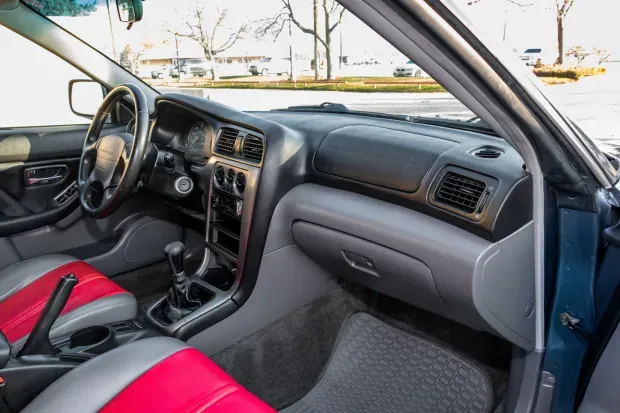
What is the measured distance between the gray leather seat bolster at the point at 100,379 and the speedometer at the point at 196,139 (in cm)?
105

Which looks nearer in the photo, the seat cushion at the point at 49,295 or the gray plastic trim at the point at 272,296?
the seat cushion at the point at 49,295

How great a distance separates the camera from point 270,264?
2.17m

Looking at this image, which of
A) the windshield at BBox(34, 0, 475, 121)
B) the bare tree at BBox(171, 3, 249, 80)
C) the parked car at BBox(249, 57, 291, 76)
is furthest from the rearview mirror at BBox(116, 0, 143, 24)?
the bare tree at BBox(171, 3, 249, 80)

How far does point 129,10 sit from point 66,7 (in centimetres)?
62

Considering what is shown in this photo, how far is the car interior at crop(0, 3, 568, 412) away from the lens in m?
1.52

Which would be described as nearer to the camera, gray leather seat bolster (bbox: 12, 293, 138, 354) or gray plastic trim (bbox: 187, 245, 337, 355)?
gray leather seat bolster (bbox: 12, 293, 138, 354)

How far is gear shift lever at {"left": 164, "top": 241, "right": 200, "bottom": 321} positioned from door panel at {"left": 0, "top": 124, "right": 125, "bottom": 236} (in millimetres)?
907

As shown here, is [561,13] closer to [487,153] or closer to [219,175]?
[487,153]

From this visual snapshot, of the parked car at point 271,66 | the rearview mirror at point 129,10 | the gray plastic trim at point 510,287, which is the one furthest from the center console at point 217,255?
the parked car at point 271,66

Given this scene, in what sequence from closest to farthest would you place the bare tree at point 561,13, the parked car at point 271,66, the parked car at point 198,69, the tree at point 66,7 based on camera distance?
the tree at point 66,7 < the bare tree at point 561,13 < the parked car at point 271,66 < the parked car at point 198,69

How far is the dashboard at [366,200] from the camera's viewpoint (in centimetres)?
156

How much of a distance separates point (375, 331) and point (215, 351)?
754mm

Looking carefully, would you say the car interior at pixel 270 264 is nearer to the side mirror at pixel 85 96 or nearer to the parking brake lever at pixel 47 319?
the parking brake lever at pixel 47 319

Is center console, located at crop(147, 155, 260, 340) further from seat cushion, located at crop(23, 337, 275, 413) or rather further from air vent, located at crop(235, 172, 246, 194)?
seat cushion, located at crop(23, 337, 275, 413)
